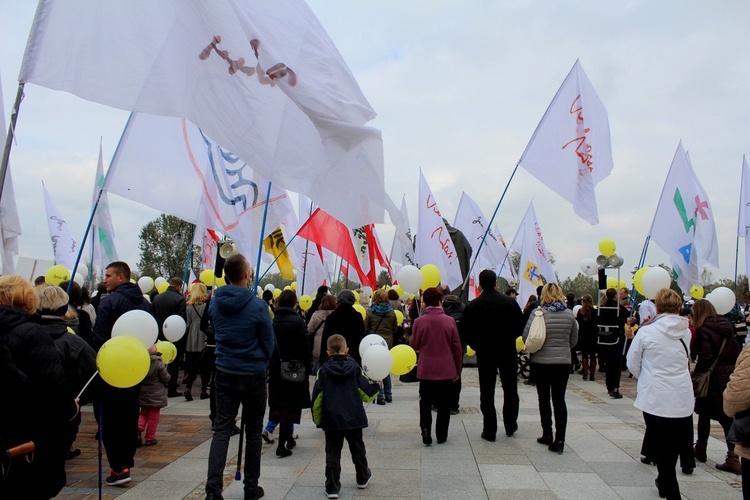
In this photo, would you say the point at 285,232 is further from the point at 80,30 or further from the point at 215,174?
→ the point at 80,30

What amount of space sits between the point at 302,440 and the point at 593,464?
350 centimetres

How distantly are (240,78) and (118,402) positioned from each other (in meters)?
3.37

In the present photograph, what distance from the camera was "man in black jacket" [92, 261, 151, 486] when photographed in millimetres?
5625

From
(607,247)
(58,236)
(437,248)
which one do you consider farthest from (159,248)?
(607,247)

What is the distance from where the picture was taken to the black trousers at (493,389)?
24.5 ft

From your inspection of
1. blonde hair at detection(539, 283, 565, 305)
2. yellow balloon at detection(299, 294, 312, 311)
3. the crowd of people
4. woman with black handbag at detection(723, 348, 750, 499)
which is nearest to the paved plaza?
the crowd of people

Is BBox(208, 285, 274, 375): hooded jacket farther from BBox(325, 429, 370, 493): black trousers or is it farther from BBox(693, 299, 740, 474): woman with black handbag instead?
BBox(693, 299, 740, 474): woman with black handbag

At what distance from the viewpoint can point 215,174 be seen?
711 centimetres

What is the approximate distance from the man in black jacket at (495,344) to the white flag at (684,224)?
5.83m

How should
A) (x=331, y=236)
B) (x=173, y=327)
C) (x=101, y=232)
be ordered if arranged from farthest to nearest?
(x=101, y=232) → (x=331, y=236) → (x=173, y=327)

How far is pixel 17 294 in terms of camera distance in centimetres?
374

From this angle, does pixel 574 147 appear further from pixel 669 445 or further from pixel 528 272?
pixel 528 272

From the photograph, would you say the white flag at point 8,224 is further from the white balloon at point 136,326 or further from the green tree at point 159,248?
the green tree at point 159,248

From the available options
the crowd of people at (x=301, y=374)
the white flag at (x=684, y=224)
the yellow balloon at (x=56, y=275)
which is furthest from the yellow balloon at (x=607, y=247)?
the yellow balloon at (x=56, y=275)
